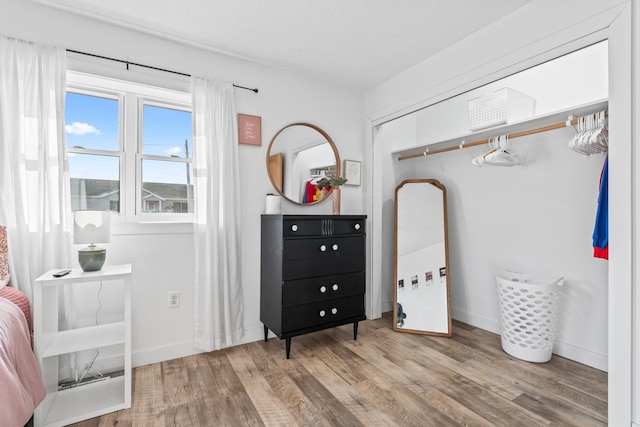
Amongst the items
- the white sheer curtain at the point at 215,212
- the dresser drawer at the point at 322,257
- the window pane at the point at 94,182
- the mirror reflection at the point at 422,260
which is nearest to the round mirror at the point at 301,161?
the white sheer curtain at the point at 215,212

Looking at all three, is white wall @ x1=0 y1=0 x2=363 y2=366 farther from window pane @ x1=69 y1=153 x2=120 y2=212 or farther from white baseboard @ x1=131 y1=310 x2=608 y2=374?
window pane @ x1=69 y1=153 x2=120 y2=212

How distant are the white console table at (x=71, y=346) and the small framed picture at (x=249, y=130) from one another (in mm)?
1283

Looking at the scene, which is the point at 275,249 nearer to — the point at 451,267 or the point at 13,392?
the point at 13,392

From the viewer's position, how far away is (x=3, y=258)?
171 cm

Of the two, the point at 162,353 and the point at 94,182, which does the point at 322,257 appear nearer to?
the point at 162,353

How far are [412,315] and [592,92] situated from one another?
2176 mm

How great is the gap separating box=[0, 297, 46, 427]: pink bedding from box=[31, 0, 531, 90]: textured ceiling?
1824mm

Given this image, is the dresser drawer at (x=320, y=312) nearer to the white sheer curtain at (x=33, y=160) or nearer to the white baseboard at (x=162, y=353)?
the white baseboard at (x=162, y=353)

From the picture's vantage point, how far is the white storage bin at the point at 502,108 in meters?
2.41

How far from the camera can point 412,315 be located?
2939mm

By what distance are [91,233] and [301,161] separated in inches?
66.1

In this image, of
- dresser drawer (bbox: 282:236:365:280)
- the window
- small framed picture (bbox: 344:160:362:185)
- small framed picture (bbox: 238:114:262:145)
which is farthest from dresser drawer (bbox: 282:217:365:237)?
the window

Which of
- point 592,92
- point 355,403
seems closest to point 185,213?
point 355,403

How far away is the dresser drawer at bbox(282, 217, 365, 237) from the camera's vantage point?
2.34 m
